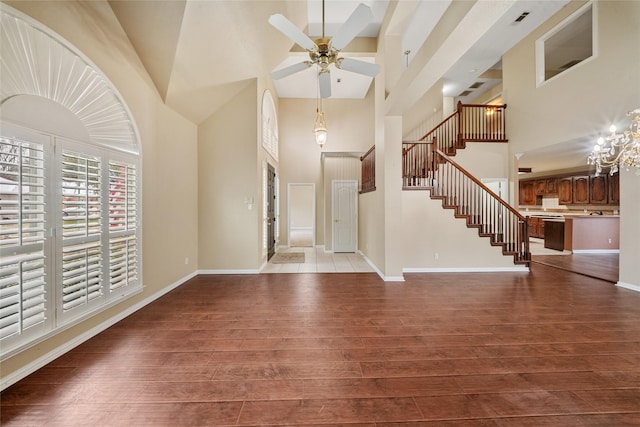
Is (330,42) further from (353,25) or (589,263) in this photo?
(589,263)

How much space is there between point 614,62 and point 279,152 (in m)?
7.23

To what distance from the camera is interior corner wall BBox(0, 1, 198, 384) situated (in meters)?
2.20

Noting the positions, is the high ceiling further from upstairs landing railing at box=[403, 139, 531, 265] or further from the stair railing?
the stair railing

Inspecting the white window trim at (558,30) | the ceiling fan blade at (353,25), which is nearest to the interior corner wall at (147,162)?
the ceiling fan blade at (353,25)

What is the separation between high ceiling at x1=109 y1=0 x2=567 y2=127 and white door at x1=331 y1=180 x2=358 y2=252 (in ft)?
10.3

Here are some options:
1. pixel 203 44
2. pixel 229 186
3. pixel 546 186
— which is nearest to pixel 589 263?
pixel 546 186

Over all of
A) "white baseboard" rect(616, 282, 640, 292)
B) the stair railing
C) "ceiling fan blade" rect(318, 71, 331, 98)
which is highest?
"ceiling fan blade" rect(318, 71, 331, 98)

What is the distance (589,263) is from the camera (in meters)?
5.66

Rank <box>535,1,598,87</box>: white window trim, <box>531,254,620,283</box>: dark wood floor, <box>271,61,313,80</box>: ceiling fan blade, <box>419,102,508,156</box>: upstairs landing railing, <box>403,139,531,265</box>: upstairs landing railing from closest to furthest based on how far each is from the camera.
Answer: <box>271,61,313,80</box>: ceiling fan blade, <box>535,1,598,87</box>: white window trim, <box>531,254,620,283</box>: dark wood floor, <box>403,139,531,265</box>: upstairs landing railing, <box>419,102,508,156</box>: upstairs landing railing

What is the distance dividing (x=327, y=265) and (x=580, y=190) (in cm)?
896

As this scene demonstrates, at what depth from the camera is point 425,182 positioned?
5.69 meters

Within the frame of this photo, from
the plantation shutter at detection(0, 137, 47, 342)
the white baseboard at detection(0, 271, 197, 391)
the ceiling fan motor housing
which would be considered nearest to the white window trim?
the ceiling fan motor housing

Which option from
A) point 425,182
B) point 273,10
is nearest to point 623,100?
point 425,182

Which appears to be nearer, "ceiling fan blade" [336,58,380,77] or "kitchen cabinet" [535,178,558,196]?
"ceiling fan blade" [336,58,380,77]
